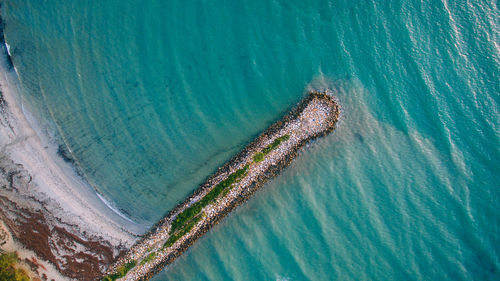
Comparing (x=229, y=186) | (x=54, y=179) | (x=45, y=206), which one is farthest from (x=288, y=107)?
(x=45, y=206)

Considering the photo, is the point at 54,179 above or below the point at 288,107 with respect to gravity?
below

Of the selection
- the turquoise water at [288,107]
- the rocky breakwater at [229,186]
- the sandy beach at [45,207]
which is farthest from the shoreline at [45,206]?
the rocky breakwater at [229,186]

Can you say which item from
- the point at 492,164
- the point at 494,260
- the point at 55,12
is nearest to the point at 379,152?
the point at 492,164

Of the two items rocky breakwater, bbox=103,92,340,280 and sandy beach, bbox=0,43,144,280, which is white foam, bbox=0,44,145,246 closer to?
sandy beach, bbox=0,43,144,280

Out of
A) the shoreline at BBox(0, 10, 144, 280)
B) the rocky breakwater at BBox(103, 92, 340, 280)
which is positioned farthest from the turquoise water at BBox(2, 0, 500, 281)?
the shoreline at BBox(0, 10, 144, 280)

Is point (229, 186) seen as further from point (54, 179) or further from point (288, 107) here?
point (54, 179)

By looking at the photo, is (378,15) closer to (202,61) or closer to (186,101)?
(202,61)
